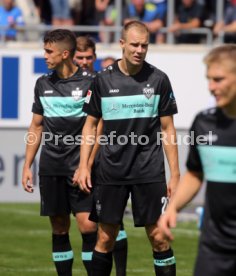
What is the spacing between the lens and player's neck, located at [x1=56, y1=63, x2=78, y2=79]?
10.1 meters

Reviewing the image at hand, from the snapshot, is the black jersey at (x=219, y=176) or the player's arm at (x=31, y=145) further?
the player's arm at (x=31, y=145)

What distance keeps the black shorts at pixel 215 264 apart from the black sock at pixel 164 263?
2505 mm

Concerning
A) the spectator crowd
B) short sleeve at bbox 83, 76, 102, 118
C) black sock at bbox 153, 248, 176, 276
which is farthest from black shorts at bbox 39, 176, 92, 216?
the spectator crowd

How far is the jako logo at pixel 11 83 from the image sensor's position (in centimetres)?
1981

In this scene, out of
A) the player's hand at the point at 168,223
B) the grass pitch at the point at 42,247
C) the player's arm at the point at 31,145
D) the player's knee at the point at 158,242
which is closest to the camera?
the player's hand at the point at 168,223

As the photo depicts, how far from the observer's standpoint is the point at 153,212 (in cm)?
909

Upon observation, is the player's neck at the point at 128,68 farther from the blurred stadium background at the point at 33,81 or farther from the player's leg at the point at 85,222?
the blurred stadium background at the point at 33,81

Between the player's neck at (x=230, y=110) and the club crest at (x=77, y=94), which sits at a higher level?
the player's neck at (x=230, y=110)

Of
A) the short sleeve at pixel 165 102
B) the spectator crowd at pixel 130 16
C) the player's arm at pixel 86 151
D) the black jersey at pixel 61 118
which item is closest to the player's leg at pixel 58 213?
the black jersey at pixel 61 118

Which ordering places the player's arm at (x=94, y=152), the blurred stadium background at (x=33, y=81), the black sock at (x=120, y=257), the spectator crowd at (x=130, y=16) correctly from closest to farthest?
the player's arm at (x=94, y=152), the black sock at (x=120, y=257), the blurred stadium background at (x=33, y=81), the spectator crowd at (x=130, y=16)

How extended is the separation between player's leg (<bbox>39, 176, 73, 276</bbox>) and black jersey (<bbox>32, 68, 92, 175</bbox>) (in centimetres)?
11

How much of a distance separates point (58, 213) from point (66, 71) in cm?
133

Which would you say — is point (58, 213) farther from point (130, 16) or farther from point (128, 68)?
point (130, 16)

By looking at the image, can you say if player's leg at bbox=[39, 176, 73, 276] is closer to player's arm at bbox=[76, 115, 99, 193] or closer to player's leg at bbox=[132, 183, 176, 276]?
player's arm at bbox=[76, 115, 99, 193]
